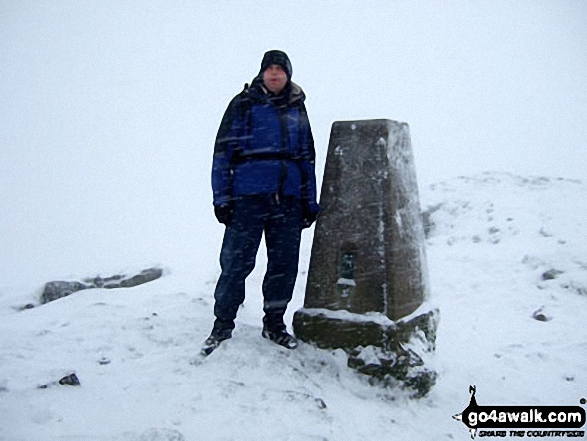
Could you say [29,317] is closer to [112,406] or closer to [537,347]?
[112,406]

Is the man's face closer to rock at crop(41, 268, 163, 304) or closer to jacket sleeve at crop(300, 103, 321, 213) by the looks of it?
jacket sleeve at crop(300, 103, 321, 213)

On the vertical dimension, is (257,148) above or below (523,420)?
above

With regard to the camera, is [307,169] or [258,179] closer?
[258,179]

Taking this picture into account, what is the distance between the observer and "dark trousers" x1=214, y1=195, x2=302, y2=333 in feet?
12.0

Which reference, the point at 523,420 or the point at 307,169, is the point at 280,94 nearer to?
the point at 307,169

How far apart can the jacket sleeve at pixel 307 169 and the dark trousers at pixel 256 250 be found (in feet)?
0.35

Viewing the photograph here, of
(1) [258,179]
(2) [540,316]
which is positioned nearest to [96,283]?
(1) [258,179]

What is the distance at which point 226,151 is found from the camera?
11.9 ft

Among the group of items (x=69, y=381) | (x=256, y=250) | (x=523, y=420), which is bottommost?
(x=523, y=420)

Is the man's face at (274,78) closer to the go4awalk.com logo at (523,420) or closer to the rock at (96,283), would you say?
the go4awalk.com logo at (523,420)

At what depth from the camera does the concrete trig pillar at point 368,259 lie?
363 centimetres

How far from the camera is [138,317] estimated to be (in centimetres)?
445

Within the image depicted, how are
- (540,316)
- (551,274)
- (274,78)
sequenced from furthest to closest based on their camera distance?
(551,274)
(540,316)
(274,78)

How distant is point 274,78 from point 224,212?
3.67 ft
